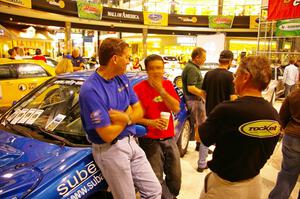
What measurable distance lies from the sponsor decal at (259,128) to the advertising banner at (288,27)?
5.17 meters

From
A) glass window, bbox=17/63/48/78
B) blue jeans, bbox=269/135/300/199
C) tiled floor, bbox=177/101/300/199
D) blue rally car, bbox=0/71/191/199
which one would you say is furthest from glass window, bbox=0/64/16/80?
blue jeans, bbox=269/135/300/199

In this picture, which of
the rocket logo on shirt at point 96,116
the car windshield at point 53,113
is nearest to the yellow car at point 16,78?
the car windshield at point 53,113

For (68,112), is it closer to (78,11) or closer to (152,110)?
(152,110)

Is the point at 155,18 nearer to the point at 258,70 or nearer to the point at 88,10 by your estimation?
the point at 88,10

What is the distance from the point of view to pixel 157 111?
2902mm

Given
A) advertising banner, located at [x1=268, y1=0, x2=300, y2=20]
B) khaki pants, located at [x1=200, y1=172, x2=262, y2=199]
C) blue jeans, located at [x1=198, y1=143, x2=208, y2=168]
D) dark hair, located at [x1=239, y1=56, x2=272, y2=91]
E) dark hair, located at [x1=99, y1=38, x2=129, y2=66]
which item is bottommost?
blue jeans, located at [x1=198, y1=143, x2=208, y2=168]

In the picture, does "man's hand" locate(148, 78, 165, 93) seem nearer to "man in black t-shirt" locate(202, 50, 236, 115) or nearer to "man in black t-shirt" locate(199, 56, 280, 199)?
"man in black t-shirt" locate(199, 56, 280, 199)

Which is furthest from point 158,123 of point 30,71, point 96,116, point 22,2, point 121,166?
point 22,2

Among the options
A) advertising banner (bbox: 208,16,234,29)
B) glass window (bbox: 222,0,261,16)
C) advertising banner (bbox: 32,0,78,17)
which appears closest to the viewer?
advertising banner (bbox: 32,0,78,17)

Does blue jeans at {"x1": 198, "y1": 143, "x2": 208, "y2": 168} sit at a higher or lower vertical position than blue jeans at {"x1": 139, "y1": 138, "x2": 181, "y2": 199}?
lower

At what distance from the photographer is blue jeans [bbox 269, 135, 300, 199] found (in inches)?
119

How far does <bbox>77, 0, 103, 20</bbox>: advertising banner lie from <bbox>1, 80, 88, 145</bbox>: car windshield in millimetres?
13928

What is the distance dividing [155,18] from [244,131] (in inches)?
782

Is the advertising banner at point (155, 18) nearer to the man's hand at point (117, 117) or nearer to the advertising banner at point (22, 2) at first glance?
the advertising banner at point (22, 2)
